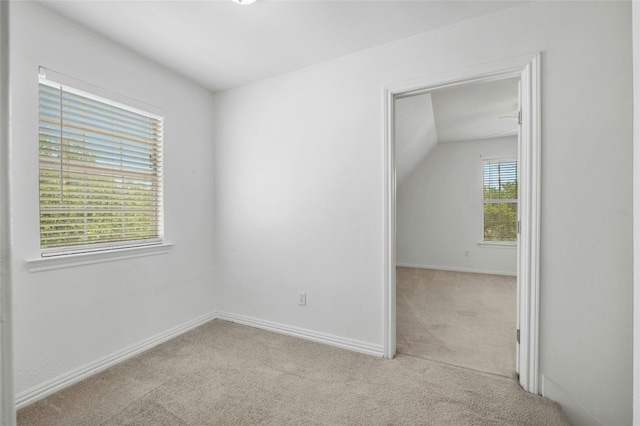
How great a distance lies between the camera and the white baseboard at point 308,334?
224cm

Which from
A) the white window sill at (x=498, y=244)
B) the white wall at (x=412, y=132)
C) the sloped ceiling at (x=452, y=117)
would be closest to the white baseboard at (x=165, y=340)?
the white wall at (x=412, y=132)

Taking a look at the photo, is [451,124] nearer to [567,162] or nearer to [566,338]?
[567,162]

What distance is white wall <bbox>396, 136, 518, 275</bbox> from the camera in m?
5.16

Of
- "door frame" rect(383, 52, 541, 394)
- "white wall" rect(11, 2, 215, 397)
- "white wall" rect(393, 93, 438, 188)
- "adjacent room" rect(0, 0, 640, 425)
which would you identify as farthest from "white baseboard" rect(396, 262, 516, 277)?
"white wall" rect(11, 2, 215, 397)

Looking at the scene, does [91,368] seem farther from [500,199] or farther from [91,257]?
[500,199]

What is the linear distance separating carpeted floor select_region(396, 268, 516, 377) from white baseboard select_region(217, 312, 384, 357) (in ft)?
0.89

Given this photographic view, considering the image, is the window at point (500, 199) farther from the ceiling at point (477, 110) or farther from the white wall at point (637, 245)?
the white wall at point (637, 245)

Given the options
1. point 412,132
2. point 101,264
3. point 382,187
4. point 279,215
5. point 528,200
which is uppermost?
point 412,132

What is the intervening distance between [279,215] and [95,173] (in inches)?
53.6

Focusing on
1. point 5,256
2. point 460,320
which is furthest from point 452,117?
point 5,256

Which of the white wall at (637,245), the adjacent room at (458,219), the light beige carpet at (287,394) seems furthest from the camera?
the adjacent room at (458,219)

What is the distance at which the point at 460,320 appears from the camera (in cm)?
297

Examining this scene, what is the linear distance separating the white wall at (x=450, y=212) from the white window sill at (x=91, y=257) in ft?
14.9

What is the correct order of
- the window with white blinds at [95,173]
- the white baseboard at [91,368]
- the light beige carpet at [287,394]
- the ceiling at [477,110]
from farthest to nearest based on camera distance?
the ceiling at [477,110]
the window with white blinds at [95,173]
the white baseboard at [91,368]
the light beige carpet at [287,394]
